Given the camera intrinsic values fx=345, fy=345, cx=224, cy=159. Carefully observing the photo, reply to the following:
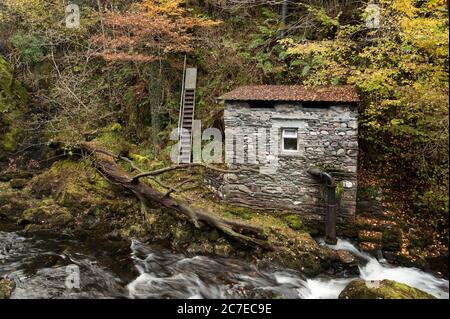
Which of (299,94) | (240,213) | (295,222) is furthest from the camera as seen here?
(240,213)

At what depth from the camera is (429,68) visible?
8719 mm

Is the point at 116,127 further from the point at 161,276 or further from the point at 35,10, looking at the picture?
the point at 161,276

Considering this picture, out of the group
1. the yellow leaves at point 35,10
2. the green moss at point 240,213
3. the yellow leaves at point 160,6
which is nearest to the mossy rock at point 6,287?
the green moss at point 240,213

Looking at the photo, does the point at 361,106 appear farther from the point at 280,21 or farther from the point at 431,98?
the point at 280,21

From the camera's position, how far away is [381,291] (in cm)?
714

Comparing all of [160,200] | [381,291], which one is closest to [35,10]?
[160,200]

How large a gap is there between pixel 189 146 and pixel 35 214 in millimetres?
5792

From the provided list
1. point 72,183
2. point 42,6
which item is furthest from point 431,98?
point 42,6

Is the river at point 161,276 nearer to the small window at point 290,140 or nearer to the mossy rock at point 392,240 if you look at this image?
the mossy rock at point 392,240

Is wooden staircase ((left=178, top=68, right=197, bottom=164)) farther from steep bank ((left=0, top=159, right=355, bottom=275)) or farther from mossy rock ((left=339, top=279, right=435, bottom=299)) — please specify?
mossy rock ((left=339, top=279, right=435, bottom=299))

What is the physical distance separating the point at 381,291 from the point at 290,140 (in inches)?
192

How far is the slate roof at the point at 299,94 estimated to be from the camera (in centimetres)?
975

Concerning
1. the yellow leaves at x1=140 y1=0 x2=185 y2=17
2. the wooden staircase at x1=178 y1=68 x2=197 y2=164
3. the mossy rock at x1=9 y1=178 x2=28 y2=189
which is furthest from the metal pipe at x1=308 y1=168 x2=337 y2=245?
the mossy rock at x1=9 y1=178 x2=28 y2=189
